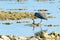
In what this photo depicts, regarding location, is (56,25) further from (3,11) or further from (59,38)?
(3,11)

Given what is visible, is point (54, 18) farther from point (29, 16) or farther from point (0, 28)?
point (0, 28)

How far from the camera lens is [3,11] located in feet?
78.7

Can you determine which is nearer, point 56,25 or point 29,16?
point 56,25

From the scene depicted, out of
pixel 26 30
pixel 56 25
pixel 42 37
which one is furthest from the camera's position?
pixel 56 25

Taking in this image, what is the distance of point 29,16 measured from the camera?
22.3 meters

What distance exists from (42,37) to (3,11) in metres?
11.0

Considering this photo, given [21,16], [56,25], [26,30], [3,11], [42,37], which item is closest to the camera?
[42,37]

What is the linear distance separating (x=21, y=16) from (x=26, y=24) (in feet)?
12.7

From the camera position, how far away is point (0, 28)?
16.5m

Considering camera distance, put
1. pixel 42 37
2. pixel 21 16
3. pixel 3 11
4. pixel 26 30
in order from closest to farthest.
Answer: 1. pixel 42 37
2. pixel 26 30
3. pixel 21 16
4. pixel 3 11

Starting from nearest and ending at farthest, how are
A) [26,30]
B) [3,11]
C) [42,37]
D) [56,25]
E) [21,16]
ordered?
[42,37] → [26,30] → [56,25] → [21,16] → [3,11]

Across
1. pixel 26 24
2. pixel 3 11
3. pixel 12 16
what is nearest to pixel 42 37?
pixel 26 24

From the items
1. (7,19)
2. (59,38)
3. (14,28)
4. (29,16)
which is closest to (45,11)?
(29,16)

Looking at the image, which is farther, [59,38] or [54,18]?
[54,18]
